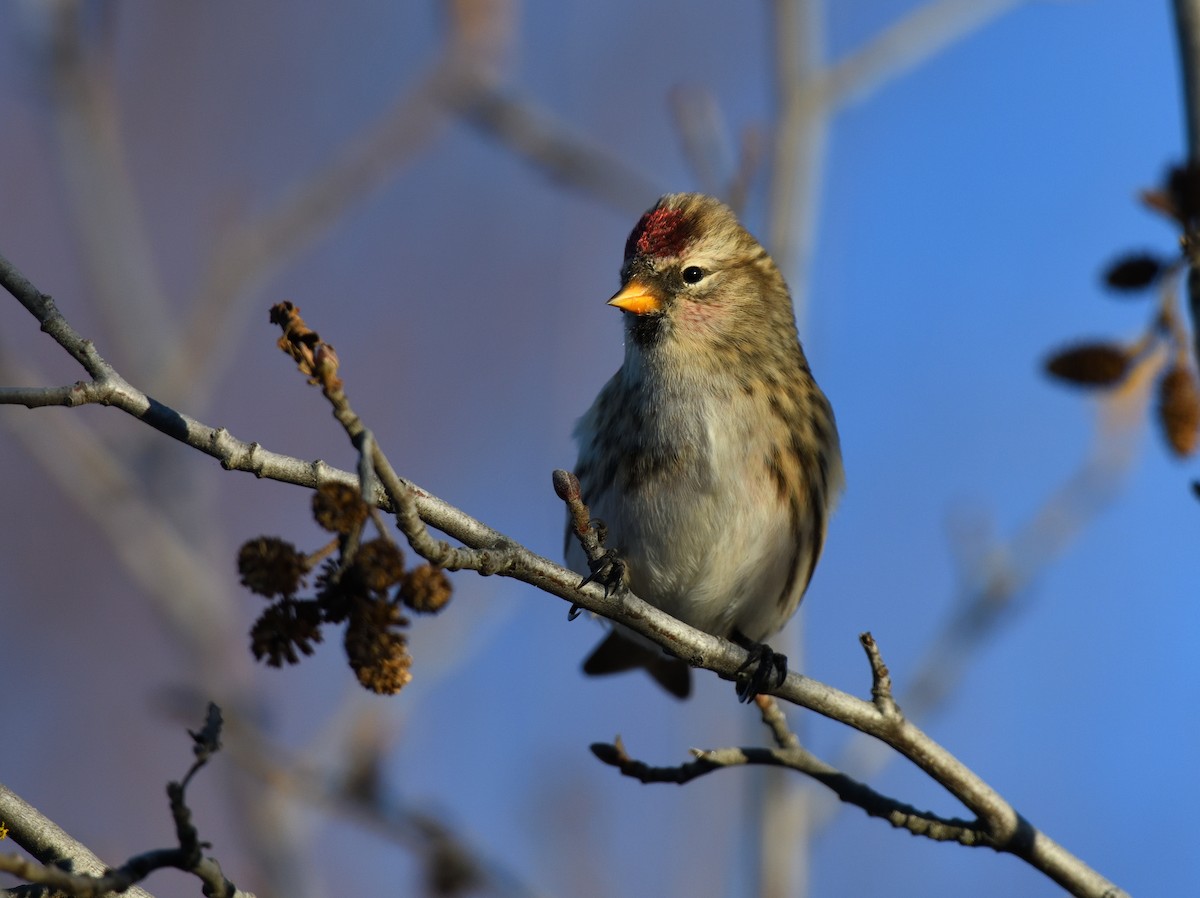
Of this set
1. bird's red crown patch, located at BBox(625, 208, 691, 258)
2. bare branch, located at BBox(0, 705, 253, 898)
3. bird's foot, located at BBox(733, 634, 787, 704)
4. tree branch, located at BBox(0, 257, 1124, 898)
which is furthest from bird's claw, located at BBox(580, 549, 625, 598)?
bird's red crown patch, located at BBox(625, 208, 691, 258)

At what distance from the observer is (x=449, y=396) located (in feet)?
24.1

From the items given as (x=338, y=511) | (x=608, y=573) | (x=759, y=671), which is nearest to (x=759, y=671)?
(x=759, y=671)

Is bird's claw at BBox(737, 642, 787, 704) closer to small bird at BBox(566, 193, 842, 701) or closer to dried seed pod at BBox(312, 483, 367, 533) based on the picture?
small bird at BBox(566, 193, 842, 701)

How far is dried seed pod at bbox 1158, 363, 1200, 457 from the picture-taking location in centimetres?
212

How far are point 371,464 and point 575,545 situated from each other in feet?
5.87

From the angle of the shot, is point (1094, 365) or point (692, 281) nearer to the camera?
point (1094, 365)

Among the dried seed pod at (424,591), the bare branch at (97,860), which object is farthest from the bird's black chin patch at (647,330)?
the bare branch at (97,860)

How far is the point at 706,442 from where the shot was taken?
9.78 feet

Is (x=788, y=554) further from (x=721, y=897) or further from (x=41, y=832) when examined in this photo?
(x=41, y=832)

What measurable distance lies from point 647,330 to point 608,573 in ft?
3.37

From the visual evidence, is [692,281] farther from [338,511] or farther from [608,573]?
[338,511]

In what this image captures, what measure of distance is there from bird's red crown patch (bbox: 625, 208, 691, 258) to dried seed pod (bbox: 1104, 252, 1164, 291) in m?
1.28

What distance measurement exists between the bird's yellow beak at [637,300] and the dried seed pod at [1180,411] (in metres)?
1.25

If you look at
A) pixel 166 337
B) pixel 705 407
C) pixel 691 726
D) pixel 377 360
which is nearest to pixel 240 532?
pixel 377 360
